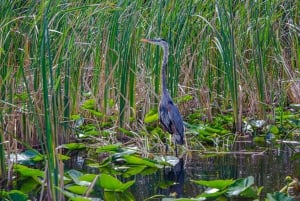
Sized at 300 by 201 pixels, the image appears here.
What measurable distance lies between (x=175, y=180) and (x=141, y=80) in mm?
1681

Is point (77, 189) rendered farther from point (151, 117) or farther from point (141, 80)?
point (141, 80)

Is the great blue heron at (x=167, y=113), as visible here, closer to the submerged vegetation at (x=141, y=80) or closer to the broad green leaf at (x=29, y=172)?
the submerged vegetation at (x=141, y=80)

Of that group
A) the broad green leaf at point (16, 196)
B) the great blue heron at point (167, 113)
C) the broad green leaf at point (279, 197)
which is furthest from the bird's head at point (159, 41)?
the broad green leaf at point (16, 196)

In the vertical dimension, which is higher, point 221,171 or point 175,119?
point 175,119

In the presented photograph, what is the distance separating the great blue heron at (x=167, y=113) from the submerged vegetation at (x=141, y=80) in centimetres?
16

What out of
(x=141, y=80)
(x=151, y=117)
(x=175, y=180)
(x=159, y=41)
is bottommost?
(x=175, y=180)

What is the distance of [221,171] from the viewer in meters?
5.30

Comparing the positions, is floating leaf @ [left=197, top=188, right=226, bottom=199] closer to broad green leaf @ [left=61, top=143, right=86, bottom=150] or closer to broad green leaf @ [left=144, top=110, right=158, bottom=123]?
broad green leaf @ [left=61, top=143, right=86, bottom=150]

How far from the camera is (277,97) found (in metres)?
7.39

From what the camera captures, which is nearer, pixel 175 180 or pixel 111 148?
pixel 175 180

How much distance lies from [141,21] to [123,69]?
692mm

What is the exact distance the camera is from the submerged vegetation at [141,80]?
521 centimetres

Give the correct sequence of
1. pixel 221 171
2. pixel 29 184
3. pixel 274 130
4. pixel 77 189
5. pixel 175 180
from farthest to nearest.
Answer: pixel 274 130
pixel 221 171
pixel 175 180
pixel 29 184
pixel 77 189

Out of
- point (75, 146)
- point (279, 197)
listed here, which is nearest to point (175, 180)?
point (75, 146)
